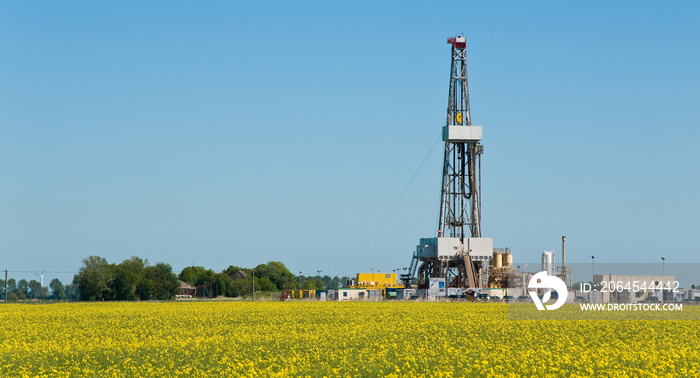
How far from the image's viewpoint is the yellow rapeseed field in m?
24.6

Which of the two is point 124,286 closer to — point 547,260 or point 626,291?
point 547,260

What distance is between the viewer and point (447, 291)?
99625 mm

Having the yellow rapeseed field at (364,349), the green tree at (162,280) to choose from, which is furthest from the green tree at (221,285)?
the yellow rapeseed field at (364,349)

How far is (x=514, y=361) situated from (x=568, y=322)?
68.6 feet

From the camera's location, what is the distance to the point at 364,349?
30250 millimetres

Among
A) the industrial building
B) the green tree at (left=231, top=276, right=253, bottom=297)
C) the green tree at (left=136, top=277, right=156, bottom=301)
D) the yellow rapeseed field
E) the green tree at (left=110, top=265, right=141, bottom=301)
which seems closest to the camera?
the yellow rapeseed field

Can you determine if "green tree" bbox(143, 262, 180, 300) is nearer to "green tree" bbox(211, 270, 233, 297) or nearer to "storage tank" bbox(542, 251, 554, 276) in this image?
"green tree" bbox(211, 270, 233, 297)

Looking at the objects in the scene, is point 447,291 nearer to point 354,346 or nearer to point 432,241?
point 432,241

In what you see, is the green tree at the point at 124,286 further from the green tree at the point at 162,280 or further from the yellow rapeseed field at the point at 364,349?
the yellow rapeseed field at the point at 364,349

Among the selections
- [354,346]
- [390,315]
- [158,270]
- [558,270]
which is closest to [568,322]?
[390,315]

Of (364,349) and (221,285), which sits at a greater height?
(364,349)

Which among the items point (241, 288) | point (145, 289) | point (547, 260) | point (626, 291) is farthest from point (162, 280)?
point (626, 291)

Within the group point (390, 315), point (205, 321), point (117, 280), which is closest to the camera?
point (205, 321)

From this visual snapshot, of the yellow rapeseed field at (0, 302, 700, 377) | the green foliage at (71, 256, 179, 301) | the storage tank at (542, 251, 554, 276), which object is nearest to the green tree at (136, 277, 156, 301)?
the green foliage at (71, 256, 179, 301)
